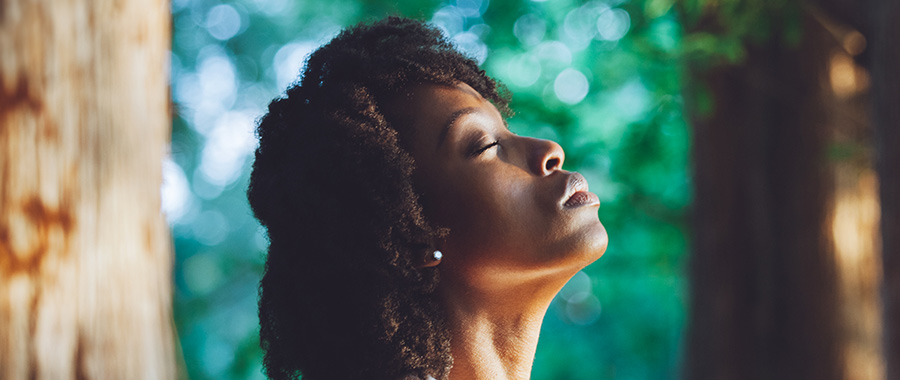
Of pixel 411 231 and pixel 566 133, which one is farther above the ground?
pixel 566 133

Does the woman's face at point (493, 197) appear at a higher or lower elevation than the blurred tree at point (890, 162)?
lower

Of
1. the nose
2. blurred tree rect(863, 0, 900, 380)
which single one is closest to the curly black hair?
the nose

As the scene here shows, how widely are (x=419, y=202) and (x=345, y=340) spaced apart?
0.40m

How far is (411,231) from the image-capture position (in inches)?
73.5

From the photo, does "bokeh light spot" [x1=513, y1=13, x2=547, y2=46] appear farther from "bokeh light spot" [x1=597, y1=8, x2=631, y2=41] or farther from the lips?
the lips

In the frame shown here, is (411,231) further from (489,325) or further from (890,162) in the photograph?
(890,162)

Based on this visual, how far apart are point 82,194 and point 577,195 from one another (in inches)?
47.6

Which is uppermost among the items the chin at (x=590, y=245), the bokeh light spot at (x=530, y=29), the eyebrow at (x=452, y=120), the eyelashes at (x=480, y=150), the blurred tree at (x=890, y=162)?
the bokeh light spot at (x=530, y=29)

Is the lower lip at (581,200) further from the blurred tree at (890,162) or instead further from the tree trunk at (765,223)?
the tree trunk at (765,223)

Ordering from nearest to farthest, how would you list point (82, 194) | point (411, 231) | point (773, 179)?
1. point (82, 194)
2. point (411, 231)
3. point (773, 179)

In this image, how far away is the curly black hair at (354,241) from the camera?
185 cm

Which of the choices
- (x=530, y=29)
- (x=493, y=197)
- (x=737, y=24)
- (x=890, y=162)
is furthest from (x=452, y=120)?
(x=530, y=29)

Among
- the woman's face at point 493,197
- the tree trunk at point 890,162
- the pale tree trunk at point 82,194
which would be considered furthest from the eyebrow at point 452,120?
the tree trunk at point 890,162

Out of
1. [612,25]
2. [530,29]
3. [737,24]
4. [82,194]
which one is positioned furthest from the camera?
[530,29]
